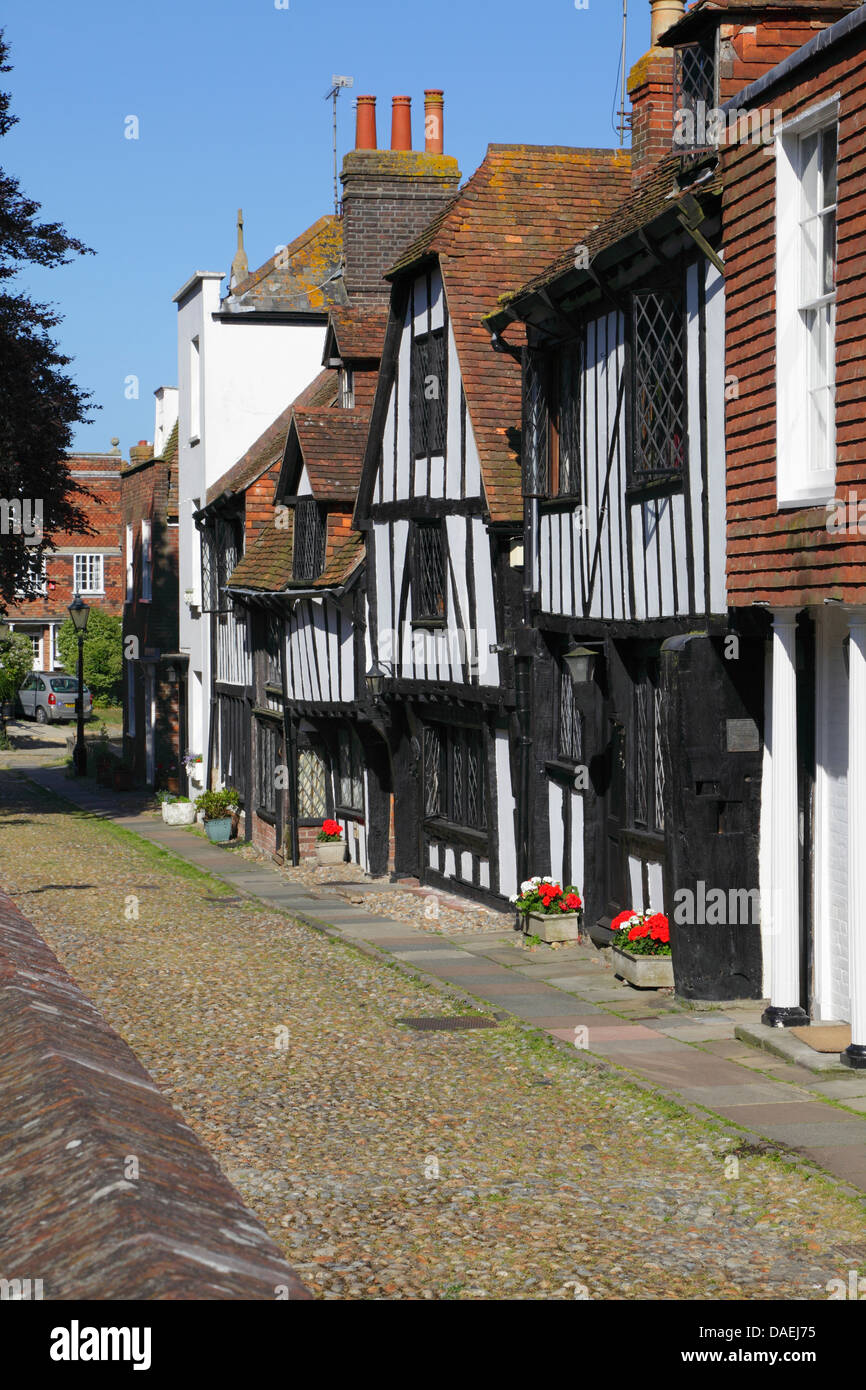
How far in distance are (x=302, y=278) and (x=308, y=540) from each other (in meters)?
9.18

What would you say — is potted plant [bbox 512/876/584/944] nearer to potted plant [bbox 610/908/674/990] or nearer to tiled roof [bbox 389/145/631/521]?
potted plant [bbox 610/908/674/990]

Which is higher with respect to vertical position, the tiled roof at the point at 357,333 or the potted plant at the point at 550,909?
the tiled roof at the point at 357,333

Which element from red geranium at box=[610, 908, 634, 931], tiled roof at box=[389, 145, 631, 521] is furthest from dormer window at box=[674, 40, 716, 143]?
red geranium at box=[610, 908, 634, 931]

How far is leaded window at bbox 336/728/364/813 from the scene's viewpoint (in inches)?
936

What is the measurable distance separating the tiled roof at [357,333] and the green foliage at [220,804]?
368 inches

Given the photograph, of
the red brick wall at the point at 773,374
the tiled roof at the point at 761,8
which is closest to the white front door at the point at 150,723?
the red brick wall at the point at 773,374

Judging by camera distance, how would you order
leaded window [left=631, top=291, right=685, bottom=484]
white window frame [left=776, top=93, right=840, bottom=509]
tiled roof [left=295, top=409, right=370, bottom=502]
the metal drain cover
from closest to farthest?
white window frame [left=776, top=93, right=840, bottom=509] < the metal drain cover < leaded window [left=631, top=291, right=685, bottom=484] < tiled roof [left=295, top=409, right=370, bottom=502]

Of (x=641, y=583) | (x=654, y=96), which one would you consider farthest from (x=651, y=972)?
(x=654, y=96)

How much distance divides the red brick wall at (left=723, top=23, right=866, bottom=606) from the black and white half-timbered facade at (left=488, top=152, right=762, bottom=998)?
0.50 meters

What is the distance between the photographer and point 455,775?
66.9ft

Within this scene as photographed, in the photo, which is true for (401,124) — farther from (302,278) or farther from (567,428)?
(567,428)

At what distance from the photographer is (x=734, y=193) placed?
11930 mm

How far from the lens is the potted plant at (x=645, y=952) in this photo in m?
13.5

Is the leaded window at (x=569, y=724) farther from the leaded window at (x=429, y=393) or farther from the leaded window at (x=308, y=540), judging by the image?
the leaded window at (x=308, y=540)
